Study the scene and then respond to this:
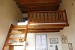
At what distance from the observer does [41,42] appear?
24.1ft

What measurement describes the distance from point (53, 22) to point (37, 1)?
6.35 feet

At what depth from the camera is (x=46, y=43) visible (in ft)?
23.8

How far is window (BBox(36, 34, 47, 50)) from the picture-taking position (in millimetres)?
7231

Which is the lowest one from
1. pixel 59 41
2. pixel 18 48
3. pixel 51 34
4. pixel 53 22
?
pixel 18 48

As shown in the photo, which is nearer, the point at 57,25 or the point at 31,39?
the point at 57,25

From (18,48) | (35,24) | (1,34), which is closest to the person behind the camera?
(1,34)

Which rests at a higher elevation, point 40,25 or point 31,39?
point 40,25

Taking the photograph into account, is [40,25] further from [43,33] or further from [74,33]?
[43,33]

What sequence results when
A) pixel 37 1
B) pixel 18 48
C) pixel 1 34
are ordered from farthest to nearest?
pixel 18 48
pixel 37 1
pixel 1 34

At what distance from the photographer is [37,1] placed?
256 inches

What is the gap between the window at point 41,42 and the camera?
723cm

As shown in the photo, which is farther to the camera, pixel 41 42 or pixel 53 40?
pixel 41 42

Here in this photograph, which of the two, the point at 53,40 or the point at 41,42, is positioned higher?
the point at 53,40

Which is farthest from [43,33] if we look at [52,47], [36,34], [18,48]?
[18,48]
